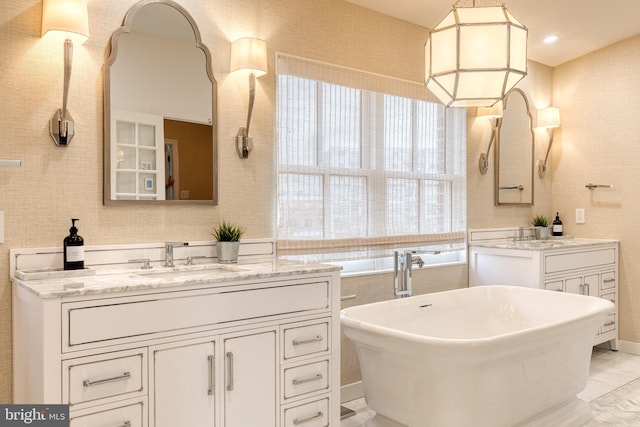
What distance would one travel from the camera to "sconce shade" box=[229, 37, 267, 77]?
257cm

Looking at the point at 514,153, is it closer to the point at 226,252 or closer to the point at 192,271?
the point at 226,252

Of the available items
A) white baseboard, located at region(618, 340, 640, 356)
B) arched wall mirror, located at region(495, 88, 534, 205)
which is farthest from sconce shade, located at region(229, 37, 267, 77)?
white baseboard, located at region(618, 340, 640, 356)

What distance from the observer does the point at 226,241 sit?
2521mm

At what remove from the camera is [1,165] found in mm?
1892

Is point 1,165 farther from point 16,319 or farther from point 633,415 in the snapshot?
point 633,415

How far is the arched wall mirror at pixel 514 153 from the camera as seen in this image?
163 inches

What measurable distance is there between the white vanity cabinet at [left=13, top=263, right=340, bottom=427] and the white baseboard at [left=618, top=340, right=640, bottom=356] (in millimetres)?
2993

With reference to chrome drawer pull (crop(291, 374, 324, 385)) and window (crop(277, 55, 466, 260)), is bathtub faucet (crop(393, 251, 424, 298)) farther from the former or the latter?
chrome drawer pull (crop(291, 374, 324, 385))

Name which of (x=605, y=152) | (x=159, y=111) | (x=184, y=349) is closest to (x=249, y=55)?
(x=159, y=111)

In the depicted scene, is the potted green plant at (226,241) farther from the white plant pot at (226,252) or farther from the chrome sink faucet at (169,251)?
the chrome sink faucet at (169,251)

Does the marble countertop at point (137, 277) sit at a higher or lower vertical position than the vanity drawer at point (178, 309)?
higher

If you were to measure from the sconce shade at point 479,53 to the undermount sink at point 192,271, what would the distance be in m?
1.18

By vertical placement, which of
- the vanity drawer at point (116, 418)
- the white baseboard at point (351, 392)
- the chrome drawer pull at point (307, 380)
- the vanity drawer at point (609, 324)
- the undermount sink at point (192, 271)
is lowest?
the white baseboard at point (351, 392)

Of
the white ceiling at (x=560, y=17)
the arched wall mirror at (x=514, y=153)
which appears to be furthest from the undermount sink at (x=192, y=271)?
the arched wall mirror at (x=514, y=153)
